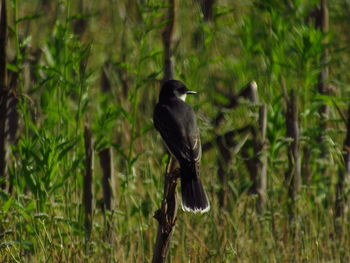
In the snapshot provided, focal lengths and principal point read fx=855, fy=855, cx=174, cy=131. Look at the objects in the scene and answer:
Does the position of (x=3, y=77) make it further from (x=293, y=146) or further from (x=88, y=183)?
(x=293, y=146)

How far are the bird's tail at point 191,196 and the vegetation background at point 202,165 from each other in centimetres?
43

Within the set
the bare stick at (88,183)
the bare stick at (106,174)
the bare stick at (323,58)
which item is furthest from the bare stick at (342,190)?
the bare stick at (88,183)

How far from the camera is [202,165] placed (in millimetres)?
Answer: 7859

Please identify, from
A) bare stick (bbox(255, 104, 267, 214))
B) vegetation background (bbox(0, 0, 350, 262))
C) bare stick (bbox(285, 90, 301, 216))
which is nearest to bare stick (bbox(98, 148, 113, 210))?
vegetation background (bbox(0, 0, 350, 262))

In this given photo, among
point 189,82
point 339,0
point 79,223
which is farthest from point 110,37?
point 79,223

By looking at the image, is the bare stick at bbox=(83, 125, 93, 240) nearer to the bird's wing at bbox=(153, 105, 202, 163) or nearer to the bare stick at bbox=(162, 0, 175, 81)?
the bird's wing at bbox=(153, 105, 202, 163)

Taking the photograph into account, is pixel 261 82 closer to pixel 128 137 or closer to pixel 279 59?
pixel 279 59

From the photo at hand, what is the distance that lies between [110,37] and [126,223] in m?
4.73

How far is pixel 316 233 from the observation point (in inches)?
251

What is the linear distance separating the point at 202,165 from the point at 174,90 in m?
1.52

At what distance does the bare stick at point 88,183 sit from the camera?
628 centimetres

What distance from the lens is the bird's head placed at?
6.46 m

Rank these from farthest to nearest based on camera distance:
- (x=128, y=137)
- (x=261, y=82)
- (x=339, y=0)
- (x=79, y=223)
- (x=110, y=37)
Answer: (x=110, y=37) < (x=339, y=0) < (x=128, y=137) < (x=261, y=82) < (x=79, y=223)

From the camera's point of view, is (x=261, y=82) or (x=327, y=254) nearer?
(x=327, y=254)
